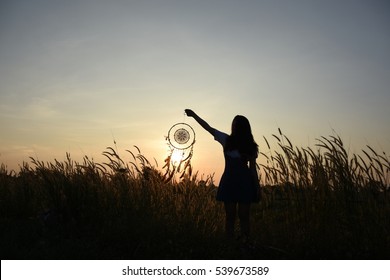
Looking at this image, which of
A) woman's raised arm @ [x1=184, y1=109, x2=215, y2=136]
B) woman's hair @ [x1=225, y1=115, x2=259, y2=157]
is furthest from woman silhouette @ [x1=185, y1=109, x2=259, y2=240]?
woman's raised arm @ [x1=184, y1=109, x2=215, y2=136]

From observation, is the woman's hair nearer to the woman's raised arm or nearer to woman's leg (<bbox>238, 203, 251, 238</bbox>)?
the woman's raised arm

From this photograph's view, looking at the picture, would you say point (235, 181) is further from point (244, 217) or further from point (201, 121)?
point (201, 121)

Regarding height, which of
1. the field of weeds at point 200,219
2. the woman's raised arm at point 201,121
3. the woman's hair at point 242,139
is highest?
the woman's raised arm at point 201,121

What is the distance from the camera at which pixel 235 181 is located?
5.89 m

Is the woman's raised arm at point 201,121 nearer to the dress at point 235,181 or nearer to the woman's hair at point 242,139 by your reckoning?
the dress at point 235,181

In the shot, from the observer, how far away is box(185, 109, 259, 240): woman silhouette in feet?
19.1

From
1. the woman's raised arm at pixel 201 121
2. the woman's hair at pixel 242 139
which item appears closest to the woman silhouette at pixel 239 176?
the woman's hair at pixel 242 139

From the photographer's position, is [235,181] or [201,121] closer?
[235,181]

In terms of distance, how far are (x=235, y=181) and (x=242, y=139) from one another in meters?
0.61

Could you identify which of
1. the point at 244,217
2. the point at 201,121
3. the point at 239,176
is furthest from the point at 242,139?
the point at 244,217

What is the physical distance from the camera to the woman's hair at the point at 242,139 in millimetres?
5879

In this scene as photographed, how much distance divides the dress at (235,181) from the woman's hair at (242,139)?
0.11 m
